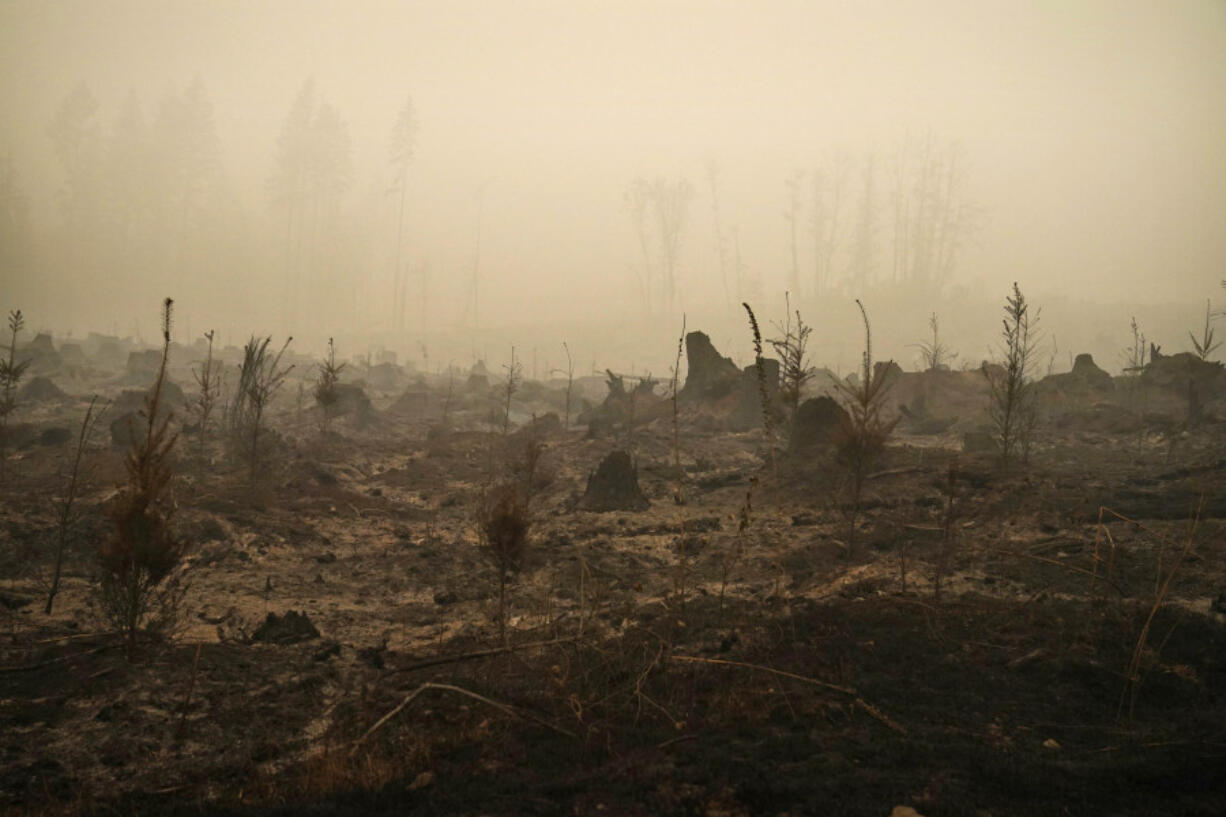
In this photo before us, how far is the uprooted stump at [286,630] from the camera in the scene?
20.2 feet

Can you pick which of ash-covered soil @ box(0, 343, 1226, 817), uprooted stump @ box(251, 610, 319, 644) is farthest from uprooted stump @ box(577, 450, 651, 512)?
uprooted stump @ box(251, 610, 319, 644)

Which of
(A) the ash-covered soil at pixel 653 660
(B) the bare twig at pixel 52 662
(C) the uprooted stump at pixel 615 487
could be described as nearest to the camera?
(A) the ash-covered soil at pixel 653 660

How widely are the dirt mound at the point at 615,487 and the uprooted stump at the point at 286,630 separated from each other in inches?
264

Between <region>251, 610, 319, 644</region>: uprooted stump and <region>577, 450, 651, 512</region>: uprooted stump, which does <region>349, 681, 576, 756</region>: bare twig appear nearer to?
<region>251, 610, 319, 644</region>: uprooted stump

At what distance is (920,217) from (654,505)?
67.2 m

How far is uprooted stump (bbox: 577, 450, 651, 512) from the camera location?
12.6 meters

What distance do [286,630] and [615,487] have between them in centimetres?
734

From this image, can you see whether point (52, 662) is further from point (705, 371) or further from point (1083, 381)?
point (1083, 381)

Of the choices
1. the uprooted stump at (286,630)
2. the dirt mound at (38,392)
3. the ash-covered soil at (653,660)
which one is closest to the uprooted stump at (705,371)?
the ash-covered soil at (653,660)

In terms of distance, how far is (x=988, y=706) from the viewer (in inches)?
186

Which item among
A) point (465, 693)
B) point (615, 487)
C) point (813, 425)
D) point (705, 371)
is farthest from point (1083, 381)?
point (465, 693)

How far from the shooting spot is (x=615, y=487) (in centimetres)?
1277

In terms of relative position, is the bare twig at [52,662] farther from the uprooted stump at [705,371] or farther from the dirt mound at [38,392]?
the dirt mound at [38,392]

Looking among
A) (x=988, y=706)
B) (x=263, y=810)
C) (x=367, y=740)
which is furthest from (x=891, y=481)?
(x=263, y=810)
